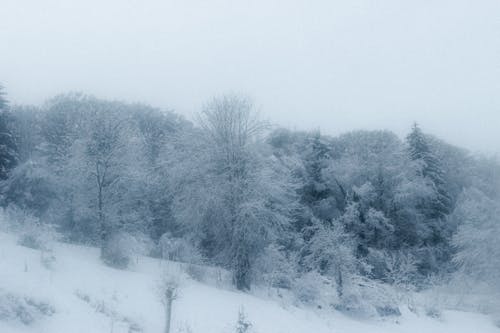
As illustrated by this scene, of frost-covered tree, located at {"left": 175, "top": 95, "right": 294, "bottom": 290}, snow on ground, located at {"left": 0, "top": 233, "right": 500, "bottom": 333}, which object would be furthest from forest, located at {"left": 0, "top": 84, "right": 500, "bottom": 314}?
snow on ground, located at {"left": 0, "top": 233, "right": 500, "bottom": 333}

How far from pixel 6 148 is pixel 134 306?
17.0 m

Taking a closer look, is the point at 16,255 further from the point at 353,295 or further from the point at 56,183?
the point at 353,295

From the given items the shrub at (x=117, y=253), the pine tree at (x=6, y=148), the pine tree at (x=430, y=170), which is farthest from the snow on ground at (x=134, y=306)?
the pine tree at (x=430, y=170)

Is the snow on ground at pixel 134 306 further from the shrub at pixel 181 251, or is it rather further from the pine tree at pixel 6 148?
the pine tree at pixel 6 148

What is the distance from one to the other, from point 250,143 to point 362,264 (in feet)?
30.0

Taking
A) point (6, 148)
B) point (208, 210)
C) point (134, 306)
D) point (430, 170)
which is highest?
point (430, 170)

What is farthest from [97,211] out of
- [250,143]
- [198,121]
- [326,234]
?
[326,234]

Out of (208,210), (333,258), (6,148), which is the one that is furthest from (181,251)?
(6,148)

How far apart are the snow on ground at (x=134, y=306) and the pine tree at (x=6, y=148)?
759 cm

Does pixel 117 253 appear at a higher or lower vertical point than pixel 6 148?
lower

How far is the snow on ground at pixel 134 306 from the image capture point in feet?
41.6

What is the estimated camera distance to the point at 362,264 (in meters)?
25.2

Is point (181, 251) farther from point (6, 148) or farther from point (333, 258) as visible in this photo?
point (6, 148)

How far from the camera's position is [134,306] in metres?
15.2
